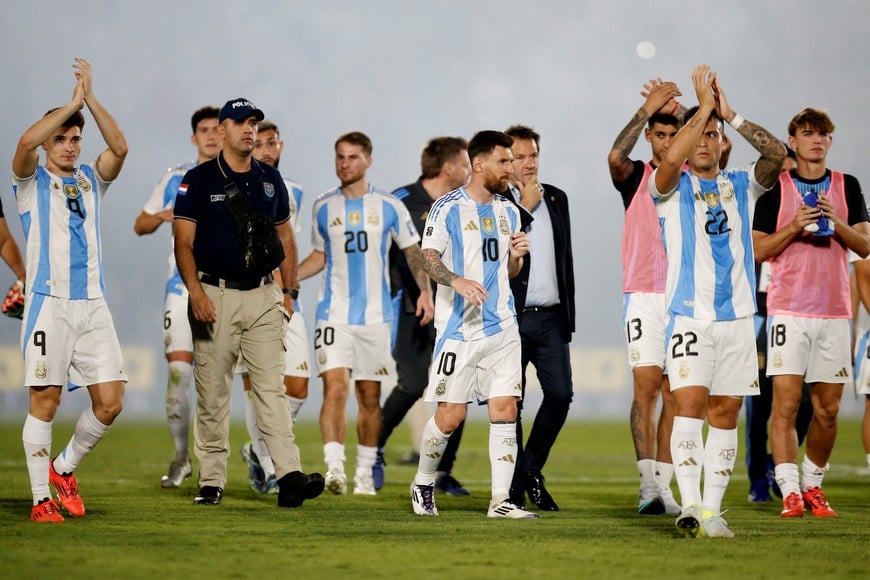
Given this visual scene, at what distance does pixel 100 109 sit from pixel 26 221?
780 millimetres

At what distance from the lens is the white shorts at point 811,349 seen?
309 inches

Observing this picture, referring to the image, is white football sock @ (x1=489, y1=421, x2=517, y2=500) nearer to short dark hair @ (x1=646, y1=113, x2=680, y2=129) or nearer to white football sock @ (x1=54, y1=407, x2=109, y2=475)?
white football sock @ (x1=54, y1=407, x2=109, y2=475)

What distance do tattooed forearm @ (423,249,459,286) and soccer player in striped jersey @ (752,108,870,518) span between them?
7.20 ft

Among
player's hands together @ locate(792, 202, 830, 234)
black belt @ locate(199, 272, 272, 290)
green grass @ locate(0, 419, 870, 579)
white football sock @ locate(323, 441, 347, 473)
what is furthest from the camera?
white football sock @ locate(323, 441, 347, 473)

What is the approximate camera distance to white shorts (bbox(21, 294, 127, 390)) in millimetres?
6820

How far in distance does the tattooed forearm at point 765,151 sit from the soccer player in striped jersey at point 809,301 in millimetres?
1107

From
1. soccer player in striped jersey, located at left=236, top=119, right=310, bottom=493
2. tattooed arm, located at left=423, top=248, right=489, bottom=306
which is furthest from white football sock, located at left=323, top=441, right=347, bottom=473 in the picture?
tattooed arm, located at left=423, top=248, right=489, bottom=306

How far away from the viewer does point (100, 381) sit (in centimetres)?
→ 706

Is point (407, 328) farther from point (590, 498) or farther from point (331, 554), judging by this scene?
point (331, 554)

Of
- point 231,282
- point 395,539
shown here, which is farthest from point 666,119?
point 395,539

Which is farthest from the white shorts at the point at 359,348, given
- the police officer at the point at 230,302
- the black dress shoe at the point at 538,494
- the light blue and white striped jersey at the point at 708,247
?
the light blue and white striped jersey at the point at 708,247

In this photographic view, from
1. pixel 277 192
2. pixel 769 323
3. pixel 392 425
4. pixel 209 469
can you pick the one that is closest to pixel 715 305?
pixel 769 323

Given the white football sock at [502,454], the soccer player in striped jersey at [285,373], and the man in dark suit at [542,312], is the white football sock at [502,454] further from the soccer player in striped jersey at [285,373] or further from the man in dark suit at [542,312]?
the soccer player in striped jersey at [285,373]

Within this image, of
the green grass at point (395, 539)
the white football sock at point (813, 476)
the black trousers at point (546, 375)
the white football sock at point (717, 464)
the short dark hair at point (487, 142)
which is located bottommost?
the green grass at point (395, 539)
